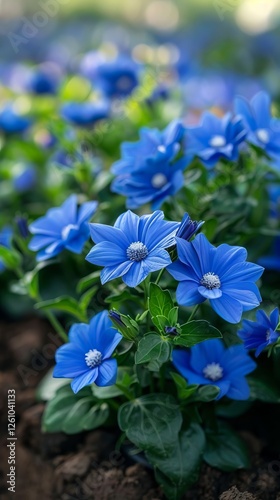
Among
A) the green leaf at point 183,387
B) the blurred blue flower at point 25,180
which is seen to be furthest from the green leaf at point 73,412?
the blurred blue flower at point 25,180

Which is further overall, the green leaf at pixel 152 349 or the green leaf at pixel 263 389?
the green leaf at pixel 263 389

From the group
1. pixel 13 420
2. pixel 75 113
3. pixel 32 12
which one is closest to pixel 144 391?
pixel 13 420

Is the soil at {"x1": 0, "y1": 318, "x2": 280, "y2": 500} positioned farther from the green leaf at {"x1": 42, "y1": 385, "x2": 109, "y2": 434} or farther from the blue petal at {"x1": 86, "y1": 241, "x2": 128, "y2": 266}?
the blue petal at {"x1": 86, "y1": 241, "x2": 128, "y2": 266}

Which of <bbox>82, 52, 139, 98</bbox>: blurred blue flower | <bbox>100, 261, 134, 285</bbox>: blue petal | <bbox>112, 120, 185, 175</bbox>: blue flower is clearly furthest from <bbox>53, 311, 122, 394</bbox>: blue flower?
<bbox>82, 52, 139, 98</bbox>: blurred blue flower

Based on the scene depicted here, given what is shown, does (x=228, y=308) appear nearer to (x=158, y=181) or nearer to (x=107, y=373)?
(x=107, y=373)

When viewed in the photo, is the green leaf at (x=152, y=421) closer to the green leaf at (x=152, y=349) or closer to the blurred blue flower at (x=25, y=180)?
the green leaf at (x=152, y=349)

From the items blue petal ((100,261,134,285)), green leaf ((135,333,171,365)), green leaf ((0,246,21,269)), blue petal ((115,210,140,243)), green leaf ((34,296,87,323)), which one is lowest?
green leaf ((0,246,21,269))
